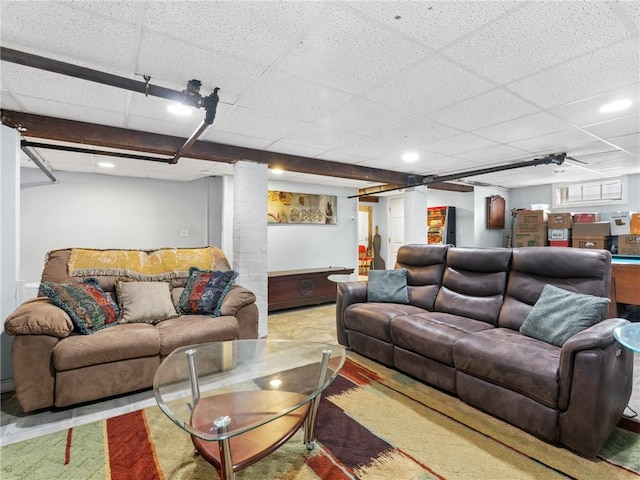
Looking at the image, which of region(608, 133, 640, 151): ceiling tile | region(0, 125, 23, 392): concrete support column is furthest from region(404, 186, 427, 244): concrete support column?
region(0, 125, 23, 392): concrete support column

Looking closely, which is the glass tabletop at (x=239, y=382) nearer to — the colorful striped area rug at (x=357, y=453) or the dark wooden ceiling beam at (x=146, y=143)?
the colorful striped area rug at (x=357, y=453)

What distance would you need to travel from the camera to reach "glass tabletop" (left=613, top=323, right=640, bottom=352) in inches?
54.1

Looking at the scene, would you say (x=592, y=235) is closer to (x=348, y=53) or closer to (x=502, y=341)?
(x=502, y=341)

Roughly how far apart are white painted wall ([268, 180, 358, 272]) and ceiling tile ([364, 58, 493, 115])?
376cm

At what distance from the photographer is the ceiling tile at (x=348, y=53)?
1.63 metres

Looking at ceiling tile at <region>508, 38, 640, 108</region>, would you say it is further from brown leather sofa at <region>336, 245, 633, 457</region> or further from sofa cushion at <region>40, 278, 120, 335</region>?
sofa cushion at <region>40, 278, 120, 335</region>

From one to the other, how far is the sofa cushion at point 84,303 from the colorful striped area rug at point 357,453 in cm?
78

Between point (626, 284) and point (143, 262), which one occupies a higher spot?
point (143, 262)

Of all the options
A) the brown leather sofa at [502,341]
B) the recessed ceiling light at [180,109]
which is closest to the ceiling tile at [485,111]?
the brown leather sofa at [502,341]

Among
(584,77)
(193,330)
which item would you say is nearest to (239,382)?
(193,330)

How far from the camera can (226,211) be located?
5543 mm

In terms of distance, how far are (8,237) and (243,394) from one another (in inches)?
92.7

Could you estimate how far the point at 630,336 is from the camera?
153 centimetres

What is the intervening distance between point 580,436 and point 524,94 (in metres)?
2.26
